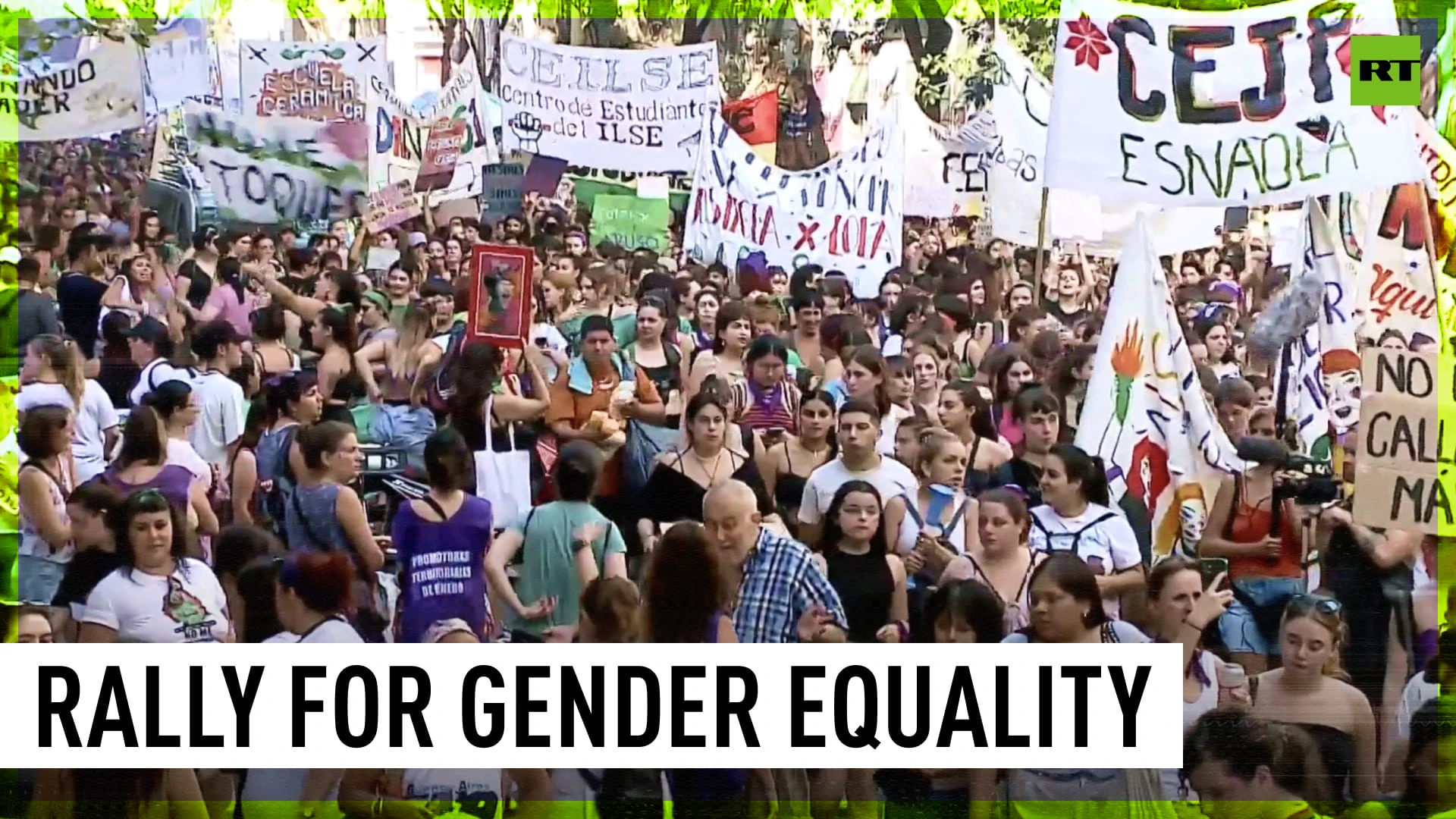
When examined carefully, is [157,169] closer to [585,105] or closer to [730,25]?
[585,105]

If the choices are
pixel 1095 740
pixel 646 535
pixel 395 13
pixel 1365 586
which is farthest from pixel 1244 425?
pixel 395 13

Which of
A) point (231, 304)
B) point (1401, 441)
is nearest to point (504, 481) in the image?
point (231, 304)

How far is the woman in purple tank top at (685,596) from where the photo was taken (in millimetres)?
5859

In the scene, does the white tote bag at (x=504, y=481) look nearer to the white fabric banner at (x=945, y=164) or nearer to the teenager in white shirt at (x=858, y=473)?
the teenager in white shirt at (x=858, y=473)

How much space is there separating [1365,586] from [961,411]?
117 centimetres

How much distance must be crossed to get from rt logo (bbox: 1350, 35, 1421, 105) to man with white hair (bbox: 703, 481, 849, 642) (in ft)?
6.25

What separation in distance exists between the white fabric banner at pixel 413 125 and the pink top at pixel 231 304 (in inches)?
17.7

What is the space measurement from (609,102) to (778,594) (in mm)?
1419

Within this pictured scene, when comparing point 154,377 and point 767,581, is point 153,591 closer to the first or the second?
point 154,377

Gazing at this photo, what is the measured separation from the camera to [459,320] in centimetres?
598

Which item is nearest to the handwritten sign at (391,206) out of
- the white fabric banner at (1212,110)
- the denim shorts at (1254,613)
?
the white fabric banner at (1212,110)

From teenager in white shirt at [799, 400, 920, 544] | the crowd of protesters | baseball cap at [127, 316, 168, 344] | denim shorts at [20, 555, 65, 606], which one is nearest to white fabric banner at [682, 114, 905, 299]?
the crowd of protesters

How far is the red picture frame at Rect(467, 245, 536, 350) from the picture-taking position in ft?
19.6

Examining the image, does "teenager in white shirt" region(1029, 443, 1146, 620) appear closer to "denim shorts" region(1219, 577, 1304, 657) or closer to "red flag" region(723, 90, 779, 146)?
"denim shorts" region(1219, 577, 1304, 657)
